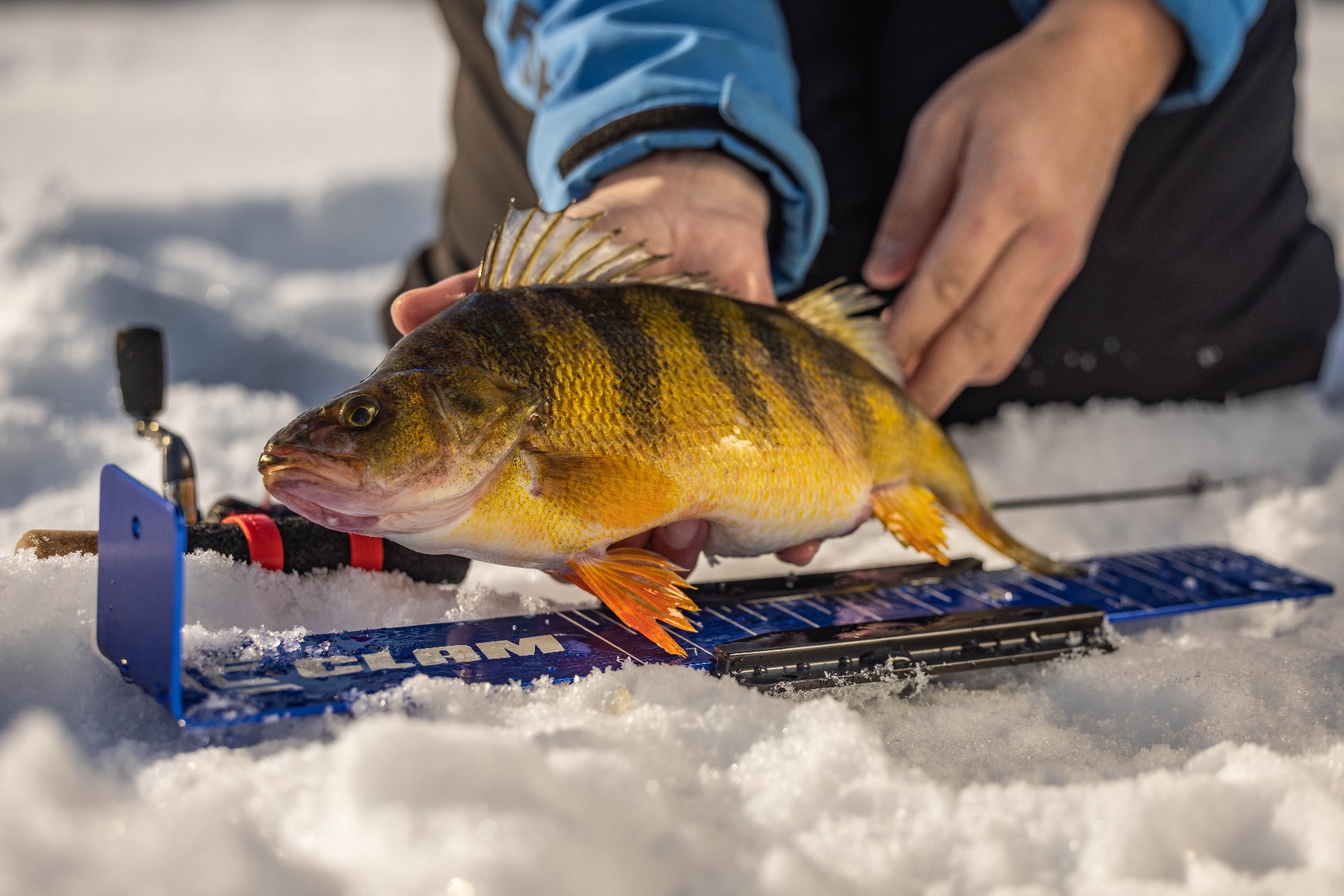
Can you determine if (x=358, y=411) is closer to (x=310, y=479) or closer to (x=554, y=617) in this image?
(x=310, y=479)

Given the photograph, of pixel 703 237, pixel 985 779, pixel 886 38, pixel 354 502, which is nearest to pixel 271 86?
pixel 886 38

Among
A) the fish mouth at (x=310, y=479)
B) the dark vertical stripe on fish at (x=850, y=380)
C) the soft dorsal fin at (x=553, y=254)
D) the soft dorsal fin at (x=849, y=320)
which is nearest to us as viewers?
the fish mouth at (x=310, y=479)

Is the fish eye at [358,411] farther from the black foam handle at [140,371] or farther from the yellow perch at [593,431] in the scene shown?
the black foam handle at [140,371]

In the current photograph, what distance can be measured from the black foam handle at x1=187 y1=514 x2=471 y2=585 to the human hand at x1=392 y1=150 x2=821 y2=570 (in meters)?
0.25

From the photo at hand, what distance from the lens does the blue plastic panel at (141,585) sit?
904 millimetres

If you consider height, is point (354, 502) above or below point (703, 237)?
below

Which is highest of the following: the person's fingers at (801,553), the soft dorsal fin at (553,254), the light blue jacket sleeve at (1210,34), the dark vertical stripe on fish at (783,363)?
the light blue jacket sleeve at (1210,34)

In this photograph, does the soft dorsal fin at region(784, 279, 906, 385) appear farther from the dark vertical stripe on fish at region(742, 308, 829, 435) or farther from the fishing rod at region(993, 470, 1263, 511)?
the fishing rod at region(993, 470, 1263, 511)

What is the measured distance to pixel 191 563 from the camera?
1.18m

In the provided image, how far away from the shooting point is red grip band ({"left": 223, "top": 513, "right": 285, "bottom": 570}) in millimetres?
1245

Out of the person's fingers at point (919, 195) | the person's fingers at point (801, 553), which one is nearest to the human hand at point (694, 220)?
the person's fingers at point (801, 553)

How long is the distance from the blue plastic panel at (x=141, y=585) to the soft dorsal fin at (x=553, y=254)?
0.47m

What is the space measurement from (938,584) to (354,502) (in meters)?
0.84

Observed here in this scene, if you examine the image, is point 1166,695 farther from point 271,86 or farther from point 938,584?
point 271,86
